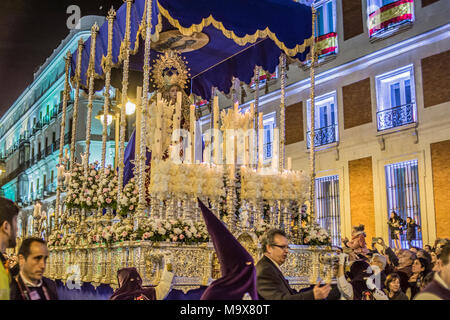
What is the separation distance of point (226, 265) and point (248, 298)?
0.92 feet

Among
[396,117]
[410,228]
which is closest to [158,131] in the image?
[410,228]

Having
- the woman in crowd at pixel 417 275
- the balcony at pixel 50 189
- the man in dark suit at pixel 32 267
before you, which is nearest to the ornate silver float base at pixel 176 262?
the woman in crowd at pixel 417 275

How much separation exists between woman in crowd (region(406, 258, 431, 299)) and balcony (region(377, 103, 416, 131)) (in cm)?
863

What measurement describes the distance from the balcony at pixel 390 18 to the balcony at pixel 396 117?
84.0 inches

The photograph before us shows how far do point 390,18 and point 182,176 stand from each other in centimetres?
1010

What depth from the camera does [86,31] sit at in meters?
32.8

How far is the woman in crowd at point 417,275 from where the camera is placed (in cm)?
621

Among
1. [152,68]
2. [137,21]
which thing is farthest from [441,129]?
[137,21]

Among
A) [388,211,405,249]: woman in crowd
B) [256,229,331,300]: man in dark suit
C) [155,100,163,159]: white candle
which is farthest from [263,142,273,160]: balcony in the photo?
[256,229,331,300]: man in dark suit

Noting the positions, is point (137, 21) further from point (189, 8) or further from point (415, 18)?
point (415, 18)

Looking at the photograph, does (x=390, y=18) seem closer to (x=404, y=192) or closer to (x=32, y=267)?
(x=404, y=192)

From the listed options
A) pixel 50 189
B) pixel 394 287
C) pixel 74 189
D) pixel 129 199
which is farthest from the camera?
pixel 50 189

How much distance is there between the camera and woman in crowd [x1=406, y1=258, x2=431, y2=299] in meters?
6.21

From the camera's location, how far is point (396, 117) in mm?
14781
